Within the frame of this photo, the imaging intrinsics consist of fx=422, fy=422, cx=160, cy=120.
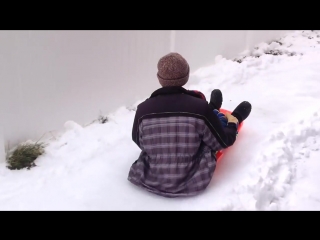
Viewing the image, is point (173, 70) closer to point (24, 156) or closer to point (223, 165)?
point (223, 165)

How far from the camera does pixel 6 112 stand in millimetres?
3287

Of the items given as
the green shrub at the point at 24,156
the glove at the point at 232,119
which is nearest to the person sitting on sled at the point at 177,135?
the glove at the point at 232,119

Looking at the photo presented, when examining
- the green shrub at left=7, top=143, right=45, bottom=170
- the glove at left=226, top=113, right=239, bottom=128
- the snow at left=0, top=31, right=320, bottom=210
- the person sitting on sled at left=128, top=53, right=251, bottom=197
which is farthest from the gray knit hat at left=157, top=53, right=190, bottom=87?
the green shrub at left=7, top=143, right=45, bottom=170

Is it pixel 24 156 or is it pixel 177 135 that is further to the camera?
pixel 24 156

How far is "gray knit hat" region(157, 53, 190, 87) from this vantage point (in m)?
2.71

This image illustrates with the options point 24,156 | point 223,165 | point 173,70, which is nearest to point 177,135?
point 173,70

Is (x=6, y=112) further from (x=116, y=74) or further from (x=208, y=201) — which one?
(x=208, y=201)

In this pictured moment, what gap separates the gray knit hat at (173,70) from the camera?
2.71 metres

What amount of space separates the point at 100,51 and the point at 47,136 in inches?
37.4

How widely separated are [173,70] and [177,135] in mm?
417

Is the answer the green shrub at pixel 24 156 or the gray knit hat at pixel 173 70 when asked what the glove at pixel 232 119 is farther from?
the green shrub at pixel 24 156

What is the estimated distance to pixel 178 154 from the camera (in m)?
2.73

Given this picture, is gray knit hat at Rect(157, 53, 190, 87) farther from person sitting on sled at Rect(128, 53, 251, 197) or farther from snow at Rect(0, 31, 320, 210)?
snow at Rect(0, 31, 320, 210)

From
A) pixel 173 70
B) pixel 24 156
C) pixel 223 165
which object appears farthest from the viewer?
pixel 24 156
